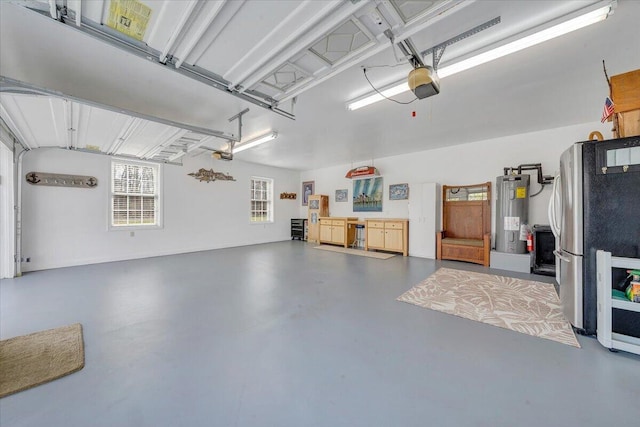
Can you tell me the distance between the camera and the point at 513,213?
489cm

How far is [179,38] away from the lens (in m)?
1.94

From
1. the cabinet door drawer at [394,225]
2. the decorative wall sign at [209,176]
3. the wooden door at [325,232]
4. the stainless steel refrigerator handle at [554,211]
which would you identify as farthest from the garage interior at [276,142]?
the wooden door at [325,232]

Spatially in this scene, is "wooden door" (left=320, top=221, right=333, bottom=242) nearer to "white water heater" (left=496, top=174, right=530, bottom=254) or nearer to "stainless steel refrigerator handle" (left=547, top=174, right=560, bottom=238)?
"white water heater" (left=496, top=174, right=530, bottom=254)

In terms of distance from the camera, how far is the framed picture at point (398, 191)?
7.07m

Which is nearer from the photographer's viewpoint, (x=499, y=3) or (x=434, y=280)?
(x=499, y=3)

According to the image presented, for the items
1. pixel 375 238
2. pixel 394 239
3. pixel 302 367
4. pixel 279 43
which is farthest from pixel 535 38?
pixel 375 238

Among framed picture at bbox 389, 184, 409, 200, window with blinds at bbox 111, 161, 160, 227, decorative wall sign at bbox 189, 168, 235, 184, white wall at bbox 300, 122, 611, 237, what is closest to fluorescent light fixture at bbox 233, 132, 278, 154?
decorative wall sign at bbox 189, 168, 235, 184

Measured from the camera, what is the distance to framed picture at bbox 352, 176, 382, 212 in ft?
25.3

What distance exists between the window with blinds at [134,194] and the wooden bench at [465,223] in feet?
25.2

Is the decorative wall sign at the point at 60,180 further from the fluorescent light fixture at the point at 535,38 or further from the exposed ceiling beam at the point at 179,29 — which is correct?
the fluorescent light fixture at the point at 535,38

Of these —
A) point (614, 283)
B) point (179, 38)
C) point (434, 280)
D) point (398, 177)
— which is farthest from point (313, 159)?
point (614, 283)

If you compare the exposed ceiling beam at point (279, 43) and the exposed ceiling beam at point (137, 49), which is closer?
the exposed ceiling beam at point (279, 43)

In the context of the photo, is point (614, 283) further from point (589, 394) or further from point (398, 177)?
point (398, 177)

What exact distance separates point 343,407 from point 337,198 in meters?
7.66
